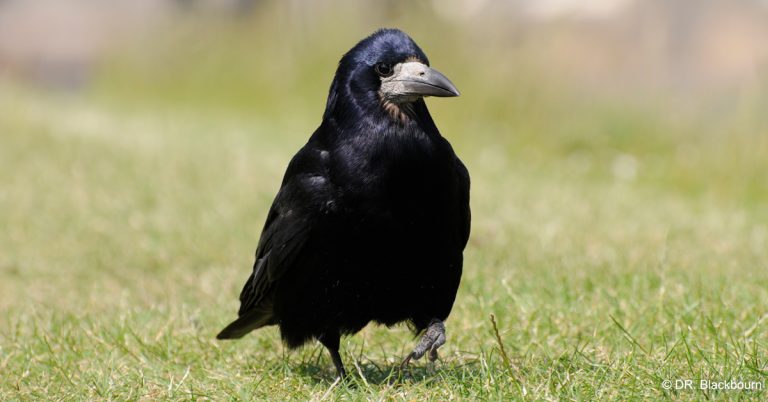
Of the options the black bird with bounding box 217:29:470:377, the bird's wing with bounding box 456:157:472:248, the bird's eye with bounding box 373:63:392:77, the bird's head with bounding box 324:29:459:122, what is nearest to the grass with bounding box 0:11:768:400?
the black bird with bounding box 217:29:470:377

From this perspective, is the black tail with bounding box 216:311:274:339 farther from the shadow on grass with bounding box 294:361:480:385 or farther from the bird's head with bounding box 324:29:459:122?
the bird's head with bounding box 324:29:459:122

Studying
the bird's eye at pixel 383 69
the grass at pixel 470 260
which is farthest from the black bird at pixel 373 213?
the grass at pixel 470 260

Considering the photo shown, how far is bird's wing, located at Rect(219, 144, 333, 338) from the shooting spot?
289 centimetres

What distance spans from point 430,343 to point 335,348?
0.37m

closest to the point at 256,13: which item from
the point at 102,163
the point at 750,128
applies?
the point at 102,163

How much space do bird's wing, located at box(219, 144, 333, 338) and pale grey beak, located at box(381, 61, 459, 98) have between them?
276 millimetres

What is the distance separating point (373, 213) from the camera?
2797mm

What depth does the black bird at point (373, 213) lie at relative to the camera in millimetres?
2822

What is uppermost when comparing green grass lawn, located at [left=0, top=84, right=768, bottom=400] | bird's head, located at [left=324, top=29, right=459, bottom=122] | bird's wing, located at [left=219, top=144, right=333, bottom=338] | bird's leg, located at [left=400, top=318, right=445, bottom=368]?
bird's head, located at [left=324, top=29, right=459, bottom=122]

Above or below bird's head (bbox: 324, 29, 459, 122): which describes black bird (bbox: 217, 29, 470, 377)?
below

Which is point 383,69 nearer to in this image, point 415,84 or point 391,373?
point 415,84

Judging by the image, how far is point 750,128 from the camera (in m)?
7.50

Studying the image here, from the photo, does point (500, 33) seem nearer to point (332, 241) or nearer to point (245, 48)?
point (245, 48)

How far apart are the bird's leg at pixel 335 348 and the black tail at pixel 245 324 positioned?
1.07 ft
